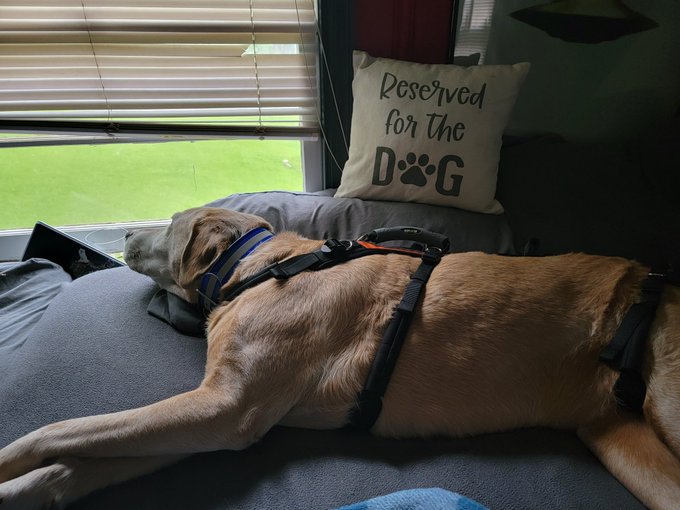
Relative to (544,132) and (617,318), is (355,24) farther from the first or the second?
(617,318)

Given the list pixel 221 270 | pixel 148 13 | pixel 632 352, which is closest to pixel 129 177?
pixel 148 13

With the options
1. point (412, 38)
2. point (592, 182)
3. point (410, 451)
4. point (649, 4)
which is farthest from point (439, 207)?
point (649, 4)

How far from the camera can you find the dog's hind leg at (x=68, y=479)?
963 mm

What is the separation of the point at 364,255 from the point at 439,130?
83 centimetres

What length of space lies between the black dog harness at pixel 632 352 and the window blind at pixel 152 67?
5.69 feet

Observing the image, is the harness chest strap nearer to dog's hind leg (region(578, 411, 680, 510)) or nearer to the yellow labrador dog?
the yellow labrador dog

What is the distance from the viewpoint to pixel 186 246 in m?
1.45

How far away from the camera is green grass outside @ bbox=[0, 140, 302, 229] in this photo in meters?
3.25

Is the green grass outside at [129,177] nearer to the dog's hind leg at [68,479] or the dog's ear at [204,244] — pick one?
the dog's ear at [204,244]

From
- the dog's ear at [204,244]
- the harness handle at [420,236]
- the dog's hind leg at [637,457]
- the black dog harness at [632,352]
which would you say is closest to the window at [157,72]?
the dog's ear at [204,244]

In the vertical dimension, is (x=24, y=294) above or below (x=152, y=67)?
below

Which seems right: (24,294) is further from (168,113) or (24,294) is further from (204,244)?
(168,113)

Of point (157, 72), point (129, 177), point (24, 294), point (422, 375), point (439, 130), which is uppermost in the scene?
point (157, 72)

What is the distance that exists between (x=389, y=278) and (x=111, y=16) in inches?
70.0
